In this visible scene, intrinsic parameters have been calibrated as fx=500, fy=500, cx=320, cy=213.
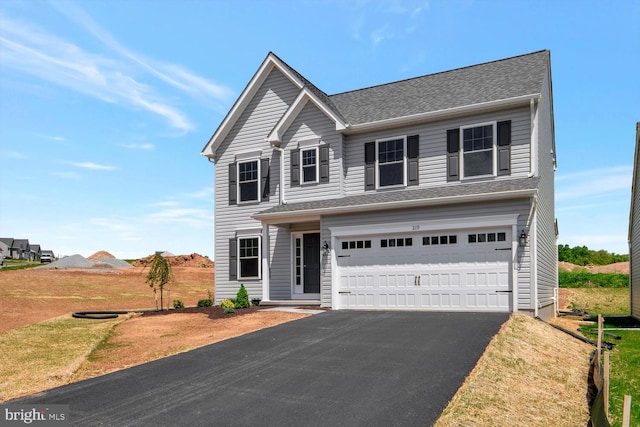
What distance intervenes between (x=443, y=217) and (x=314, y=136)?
612 centimetres

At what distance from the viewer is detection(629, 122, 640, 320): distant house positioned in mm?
21656

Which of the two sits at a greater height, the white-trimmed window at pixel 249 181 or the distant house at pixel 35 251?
the white-trimmed window at pixel 249 181

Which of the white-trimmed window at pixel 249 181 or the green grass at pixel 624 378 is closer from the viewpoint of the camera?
the green grass at pixel 624 378

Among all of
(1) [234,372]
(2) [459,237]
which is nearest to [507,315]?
(2) [459,237]

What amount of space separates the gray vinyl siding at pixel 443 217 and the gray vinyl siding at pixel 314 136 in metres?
1.72

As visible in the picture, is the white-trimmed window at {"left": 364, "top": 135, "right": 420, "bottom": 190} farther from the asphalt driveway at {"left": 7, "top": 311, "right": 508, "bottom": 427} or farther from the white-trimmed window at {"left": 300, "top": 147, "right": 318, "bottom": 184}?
the asphalt driveway at {"left": 7, "top": 311, "right": 508, "bottom": 427}

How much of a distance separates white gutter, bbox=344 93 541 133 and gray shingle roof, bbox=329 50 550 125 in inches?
10.0

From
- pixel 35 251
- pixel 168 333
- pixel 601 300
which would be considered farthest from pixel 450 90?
pixel 35 251

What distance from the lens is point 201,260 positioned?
70.1m

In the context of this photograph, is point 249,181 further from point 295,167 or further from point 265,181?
point 295,167

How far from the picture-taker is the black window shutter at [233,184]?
20500 mm

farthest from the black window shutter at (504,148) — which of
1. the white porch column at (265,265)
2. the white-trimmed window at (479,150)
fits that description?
the white porch column at (265,265)

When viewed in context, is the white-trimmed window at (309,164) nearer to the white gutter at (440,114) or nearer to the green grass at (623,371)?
the white gutter at (440,114)

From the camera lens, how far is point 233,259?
20203 millimetres
